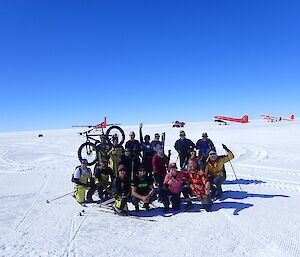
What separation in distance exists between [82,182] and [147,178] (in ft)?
5.76

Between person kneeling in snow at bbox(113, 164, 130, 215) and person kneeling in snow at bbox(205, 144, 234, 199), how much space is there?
6.78 ft

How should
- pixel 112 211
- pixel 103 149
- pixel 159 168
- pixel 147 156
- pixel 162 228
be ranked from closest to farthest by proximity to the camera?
pixel 162 228 → pixel 112 211 → pixel 159 168 → pixel 147 156 → pixel 103 149

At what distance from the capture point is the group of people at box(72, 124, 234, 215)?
21.8 ft

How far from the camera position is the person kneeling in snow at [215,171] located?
747cm

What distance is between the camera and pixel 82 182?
24.6 feet

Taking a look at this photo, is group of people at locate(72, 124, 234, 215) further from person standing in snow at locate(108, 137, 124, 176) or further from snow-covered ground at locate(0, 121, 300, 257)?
snow-covered ground at locate(0, 121, 300, 257)

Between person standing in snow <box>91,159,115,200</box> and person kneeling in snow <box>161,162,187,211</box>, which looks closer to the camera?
person kneeling in snow <box>161,162,187,211</box>

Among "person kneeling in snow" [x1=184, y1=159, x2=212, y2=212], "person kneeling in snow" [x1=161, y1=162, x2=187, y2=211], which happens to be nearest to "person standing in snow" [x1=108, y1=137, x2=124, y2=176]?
"person kneeling in snow" [x1=161, y1=162, x2=187, y2=211]

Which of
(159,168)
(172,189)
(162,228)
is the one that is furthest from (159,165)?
(162,228)

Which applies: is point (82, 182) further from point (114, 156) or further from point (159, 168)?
point (159, 168)

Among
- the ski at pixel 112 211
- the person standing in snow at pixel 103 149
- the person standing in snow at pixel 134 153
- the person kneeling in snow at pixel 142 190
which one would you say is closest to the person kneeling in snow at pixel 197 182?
the person kneeling in snow at pixel 142 190

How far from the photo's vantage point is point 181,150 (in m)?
9.19

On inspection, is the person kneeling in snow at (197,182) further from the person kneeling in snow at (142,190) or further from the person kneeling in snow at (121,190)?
the person kneeling in snow at (121,190)

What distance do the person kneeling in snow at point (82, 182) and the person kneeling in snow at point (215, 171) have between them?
291 centimetres
